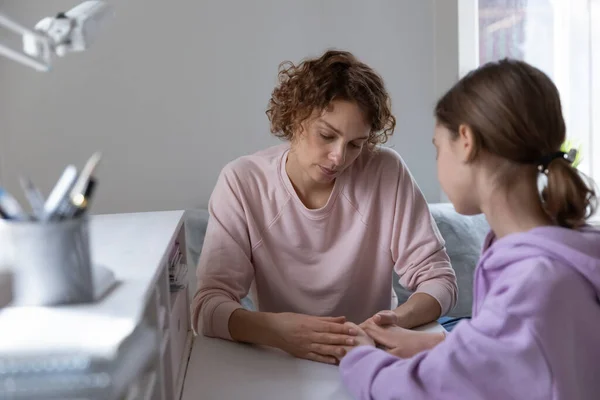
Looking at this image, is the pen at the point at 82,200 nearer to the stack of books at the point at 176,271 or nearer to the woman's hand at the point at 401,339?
the stack of books at the point at 176,271

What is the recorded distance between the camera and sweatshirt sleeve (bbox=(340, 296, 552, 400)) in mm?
859

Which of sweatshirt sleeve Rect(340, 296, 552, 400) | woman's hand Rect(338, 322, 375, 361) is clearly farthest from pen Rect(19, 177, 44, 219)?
woman's hand Rect(338, 322, 375, 361)

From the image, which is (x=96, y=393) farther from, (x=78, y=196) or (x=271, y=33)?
(x=271, y=33)

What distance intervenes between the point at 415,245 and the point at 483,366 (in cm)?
69

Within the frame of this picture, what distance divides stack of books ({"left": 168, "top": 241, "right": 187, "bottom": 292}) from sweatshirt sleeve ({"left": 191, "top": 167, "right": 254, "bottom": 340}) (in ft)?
0.27

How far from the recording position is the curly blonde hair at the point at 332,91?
57.3 inches

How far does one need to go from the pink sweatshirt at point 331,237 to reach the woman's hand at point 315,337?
26 cm

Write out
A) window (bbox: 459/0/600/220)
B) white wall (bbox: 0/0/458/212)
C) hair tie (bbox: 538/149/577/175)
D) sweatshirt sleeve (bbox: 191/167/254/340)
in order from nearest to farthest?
hair tie (bbox: 538/149/577/175) → sweatshirt sleeve (bbox: 191/167/254/340) → white wall (bbox: 0/0/458/212) → window (bbox: 459/0/600/220)

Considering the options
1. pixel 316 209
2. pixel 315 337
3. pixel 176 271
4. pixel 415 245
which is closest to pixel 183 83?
pixel 316 209

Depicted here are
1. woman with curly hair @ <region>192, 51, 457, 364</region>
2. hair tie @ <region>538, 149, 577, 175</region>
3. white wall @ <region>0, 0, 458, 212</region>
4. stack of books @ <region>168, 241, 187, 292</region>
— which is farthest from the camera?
white wall @ <region>0, 0, 458, 212</region>

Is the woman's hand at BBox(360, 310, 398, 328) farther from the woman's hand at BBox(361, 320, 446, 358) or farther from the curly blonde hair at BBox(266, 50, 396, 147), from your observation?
the curly blonde hair at BBox(266, 50, 396, 147)

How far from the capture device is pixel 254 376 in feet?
3.67

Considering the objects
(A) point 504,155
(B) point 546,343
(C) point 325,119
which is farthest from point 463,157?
(C) point 325,119

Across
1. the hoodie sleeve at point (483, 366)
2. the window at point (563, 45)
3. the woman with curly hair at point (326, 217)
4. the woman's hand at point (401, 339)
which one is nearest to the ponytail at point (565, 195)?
the hoodie sleeve at point (483, 366)
